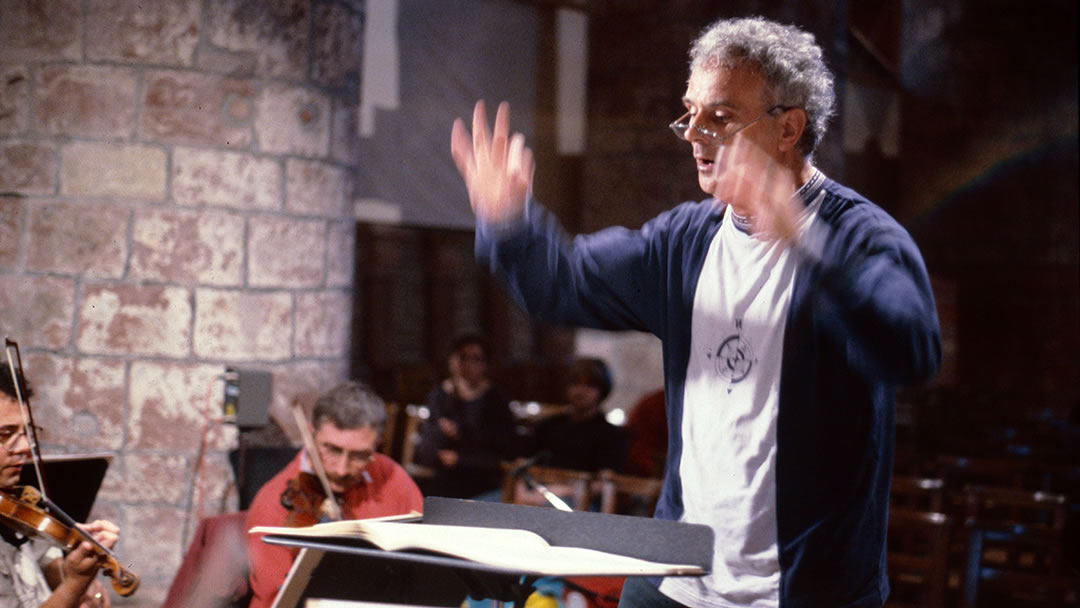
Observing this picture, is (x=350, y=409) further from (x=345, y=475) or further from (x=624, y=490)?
(x=624, y=490)

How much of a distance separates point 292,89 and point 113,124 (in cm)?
72

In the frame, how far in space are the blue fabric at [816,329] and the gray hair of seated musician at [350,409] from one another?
1.63 meters

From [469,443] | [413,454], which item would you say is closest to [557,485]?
[469,443]

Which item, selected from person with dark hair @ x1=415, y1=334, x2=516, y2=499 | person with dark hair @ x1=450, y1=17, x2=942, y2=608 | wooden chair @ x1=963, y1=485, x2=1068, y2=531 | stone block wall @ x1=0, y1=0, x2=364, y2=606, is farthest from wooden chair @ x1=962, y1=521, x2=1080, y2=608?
person with dark hair @ x1=450, y1=17, x2=942, y2=608

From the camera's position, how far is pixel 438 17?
6742 millimetres

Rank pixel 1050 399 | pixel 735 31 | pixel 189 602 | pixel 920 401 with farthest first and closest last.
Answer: pixel 1050 399 → pixel 920 401 → pixel 189 602 → pixel 735 31

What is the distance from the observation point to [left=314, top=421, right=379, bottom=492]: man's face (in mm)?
3402

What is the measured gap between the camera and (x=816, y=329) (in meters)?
1.62

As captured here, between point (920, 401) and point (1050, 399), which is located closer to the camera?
point (920, 401)

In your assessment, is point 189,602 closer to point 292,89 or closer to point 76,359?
point 76,359

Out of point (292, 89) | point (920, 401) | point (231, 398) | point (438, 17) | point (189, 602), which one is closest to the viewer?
point (189, 602)

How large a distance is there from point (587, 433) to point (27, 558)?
350 centimetres

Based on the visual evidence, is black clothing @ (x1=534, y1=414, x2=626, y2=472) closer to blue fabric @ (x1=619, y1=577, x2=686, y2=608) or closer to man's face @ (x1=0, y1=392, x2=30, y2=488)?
man's face @ (x1=0, y1=392, x2=30, y2=488)

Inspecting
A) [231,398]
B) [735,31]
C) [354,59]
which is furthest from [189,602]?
[354,59]
